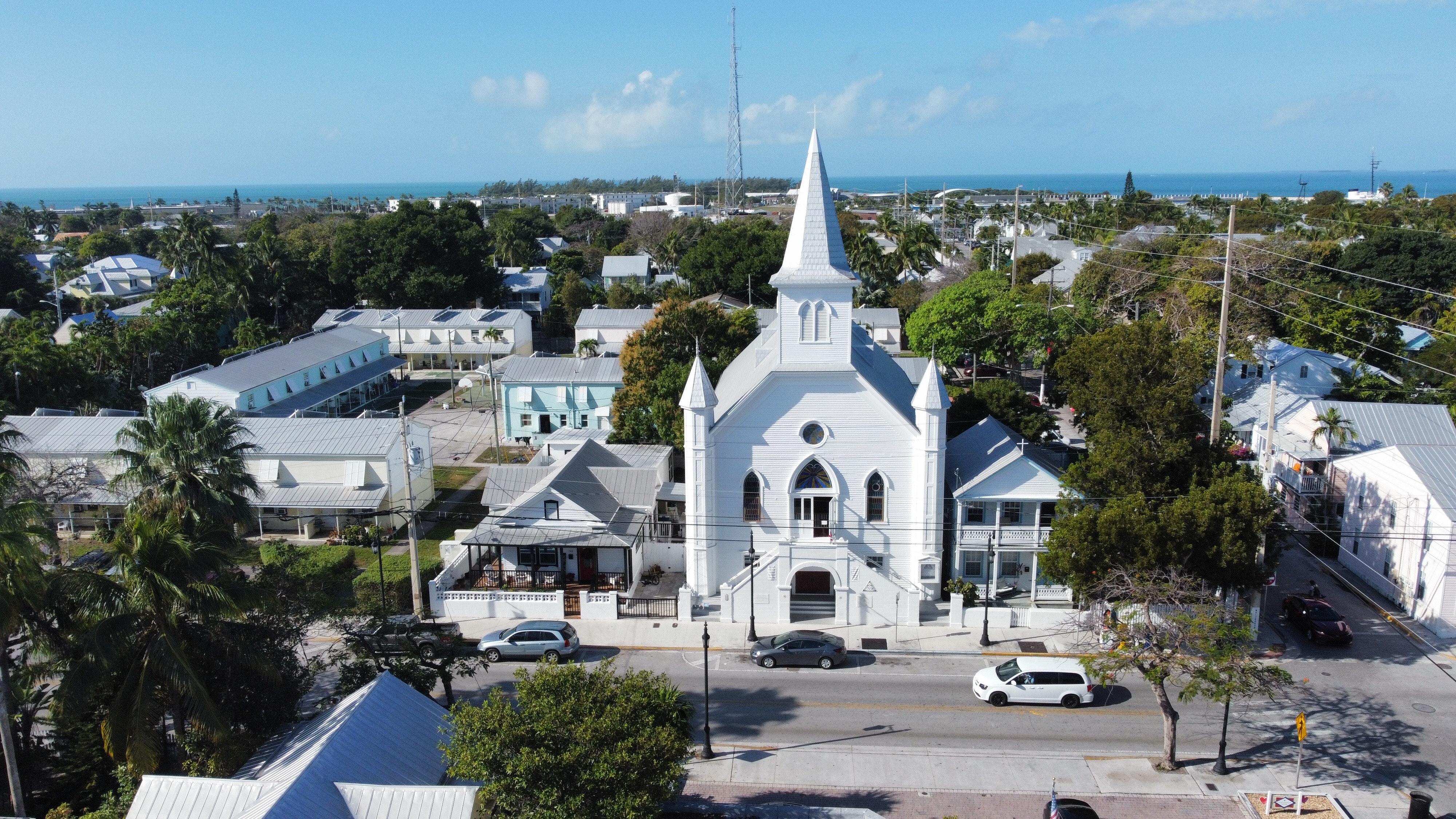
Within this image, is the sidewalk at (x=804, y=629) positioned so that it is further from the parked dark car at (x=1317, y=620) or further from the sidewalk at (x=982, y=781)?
the parked dark car at (x=1317, y=620)

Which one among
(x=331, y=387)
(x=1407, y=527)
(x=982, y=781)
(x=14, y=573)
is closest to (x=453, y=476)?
(x=331, y=387)

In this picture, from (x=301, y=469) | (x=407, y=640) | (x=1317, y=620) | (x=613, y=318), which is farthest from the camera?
(x=613, y=318)

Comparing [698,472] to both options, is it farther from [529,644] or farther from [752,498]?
[529,644]

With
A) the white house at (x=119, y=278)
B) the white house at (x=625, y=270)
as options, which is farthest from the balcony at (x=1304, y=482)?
the white house at (x=119, y=278)

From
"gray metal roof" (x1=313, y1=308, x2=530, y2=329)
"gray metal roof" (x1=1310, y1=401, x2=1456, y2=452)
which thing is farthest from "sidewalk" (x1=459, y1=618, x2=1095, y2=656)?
"gray metal roof" (x1=313, y1=308, x2=530, y2=329)

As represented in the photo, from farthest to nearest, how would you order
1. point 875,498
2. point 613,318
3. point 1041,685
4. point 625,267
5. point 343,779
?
point 625,267, point 613,318, point 875,498, point 1041,685, point 343,779

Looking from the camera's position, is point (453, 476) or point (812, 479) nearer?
point (812, 479)

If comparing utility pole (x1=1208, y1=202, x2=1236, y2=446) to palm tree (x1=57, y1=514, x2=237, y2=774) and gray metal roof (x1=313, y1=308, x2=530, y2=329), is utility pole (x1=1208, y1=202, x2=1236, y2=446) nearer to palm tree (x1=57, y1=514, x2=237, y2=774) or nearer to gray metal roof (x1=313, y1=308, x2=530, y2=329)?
palm tree (x1=57, y1=514, x2=237, y2=774)
